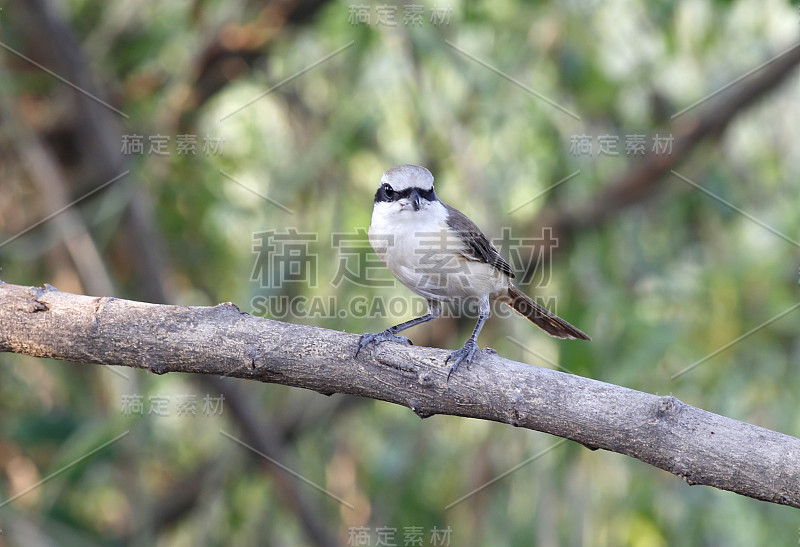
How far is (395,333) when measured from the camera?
295 cm

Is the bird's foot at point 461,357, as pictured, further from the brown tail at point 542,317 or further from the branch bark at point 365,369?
the brown tail at point 542,317

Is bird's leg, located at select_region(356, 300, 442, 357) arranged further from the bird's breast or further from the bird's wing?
the bird's wing

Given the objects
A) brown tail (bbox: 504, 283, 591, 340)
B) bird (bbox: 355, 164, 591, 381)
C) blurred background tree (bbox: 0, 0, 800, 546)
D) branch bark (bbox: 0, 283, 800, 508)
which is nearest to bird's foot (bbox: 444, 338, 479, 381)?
branch bark (bbox: 0, 283, 800, 508)

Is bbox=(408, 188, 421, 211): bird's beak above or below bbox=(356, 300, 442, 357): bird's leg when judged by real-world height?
above

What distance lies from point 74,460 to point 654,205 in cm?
363

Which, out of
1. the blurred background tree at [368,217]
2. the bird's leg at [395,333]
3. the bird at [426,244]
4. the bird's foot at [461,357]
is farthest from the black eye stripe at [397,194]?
the blurred background tree at [368,217]

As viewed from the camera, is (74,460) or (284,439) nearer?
(74,460)

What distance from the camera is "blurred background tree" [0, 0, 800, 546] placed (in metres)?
4.21

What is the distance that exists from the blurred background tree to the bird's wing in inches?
28.4

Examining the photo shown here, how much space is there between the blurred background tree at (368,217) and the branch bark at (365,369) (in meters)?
1.76

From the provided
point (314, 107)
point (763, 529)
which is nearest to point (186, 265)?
point (314, 107)

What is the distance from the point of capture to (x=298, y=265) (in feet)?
14.0

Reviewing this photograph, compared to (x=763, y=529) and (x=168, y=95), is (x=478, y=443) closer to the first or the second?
(x=763, y=529)

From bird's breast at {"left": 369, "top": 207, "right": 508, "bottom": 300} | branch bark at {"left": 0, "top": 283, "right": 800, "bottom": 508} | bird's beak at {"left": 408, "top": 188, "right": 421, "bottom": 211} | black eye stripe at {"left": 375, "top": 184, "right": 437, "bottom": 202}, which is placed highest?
black eye stripe at {"left": 375, "top": 184, "right": 437, "bottom": 202}
